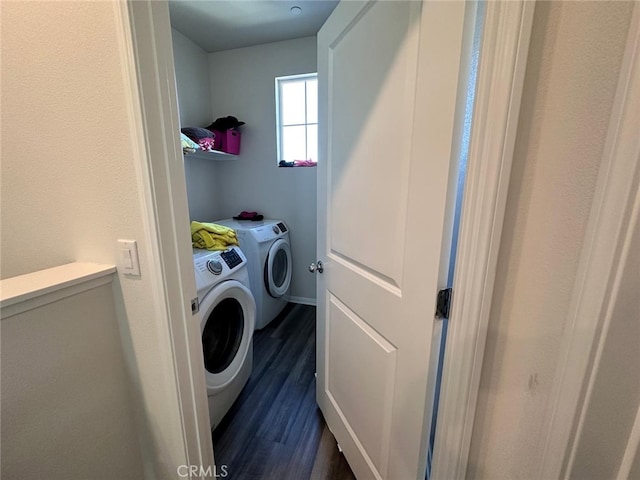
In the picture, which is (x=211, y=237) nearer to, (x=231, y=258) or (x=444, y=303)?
(x=231, y=258)

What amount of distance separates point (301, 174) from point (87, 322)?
7.01ft

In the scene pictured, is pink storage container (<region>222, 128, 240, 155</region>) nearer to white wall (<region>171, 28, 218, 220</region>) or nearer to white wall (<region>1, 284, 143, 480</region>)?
white wall (<region>171, 28, 218, 220</region>)

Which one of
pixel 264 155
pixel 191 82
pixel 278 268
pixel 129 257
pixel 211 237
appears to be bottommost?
pixel 278 268

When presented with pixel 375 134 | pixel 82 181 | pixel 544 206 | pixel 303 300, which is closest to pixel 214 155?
pixel 303 300

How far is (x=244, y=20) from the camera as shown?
6.86 ft

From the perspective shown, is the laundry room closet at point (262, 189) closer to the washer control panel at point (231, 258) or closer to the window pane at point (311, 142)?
the window pane at point (311, 142)

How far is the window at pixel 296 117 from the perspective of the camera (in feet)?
8.49

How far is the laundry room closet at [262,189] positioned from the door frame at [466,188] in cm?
81

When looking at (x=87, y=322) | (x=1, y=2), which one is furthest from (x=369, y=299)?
(x=1, y=2)

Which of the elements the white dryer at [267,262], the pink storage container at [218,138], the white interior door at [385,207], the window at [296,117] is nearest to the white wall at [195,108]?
the pink storage container at [218,138]

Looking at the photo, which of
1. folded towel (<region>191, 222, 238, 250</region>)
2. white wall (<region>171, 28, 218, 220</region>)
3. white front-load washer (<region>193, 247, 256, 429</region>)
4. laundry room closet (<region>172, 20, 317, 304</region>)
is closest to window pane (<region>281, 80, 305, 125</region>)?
laundry room closet (<region>172, 20, 317, 304</region>)

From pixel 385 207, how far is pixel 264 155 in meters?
2.19

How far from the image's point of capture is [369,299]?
3.06 ft

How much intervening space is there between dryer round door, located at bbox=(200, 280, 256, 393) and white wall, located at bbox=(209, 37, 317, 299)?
1.31 metres
